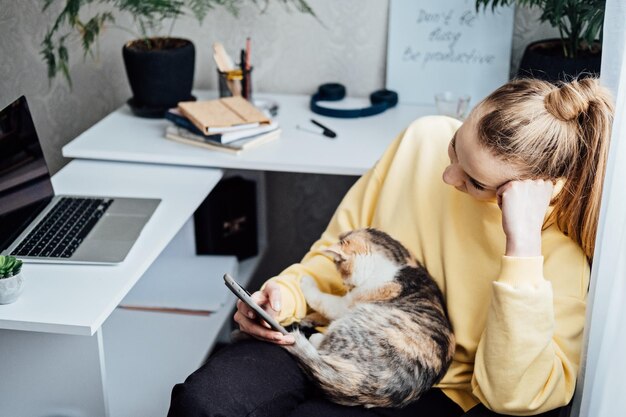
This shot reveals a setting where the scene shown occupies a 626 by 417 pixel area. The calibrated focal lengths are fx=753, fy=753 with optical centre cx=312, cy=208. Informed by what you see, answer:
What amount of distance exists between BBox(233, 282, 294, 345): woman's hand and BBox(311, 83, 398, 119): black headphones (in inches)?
29.3

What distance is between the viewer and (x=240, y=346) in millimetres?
1257

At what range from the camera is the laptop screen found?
55.1 inches

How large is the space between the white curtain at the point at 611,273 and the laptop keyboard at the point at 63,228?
0.90 meters

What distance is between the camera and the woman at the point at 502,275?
110cm

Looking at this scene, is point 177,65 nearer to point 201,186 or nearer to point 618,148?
point 201,186

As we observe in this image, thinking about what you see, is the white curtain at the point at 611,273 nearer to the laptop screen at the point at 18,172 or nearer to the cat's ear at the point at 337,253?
the cat's ear at the point at 337,253

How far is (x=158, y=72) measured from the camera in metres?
1.86

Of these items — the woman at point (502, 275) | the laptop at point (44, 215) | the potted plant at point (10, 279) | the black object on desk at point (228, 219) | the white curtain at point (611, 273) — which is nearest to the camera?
the white curtain at point (611, 273)

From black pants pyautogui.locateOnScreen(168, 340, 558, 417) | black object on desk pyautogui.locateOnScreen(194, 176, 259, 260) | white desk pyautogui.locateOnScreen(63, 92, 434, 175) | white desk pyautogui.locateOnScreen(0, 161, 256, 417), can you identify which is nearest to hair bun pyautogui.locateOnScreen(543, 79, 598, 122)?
black pants pyautogui.locateOnScreen(168, 340, 558, 417)

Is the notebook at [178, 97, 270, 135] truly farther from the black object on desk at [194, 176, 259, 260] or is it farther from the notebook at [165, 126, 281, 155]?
the black object on desk at [194, 176, 259, 260]

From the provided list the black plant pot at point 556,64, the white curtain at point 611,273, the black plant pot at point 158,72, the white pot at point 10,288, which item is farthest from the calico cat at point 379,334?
the black plant pot at point 158,72

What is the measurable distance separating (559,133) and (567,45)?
2.55ft

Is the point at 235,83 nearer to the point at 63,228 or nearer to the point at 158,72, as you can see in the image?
the point at 158,72

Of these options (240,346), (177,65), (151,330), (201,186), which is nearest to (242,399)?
(240,346)
